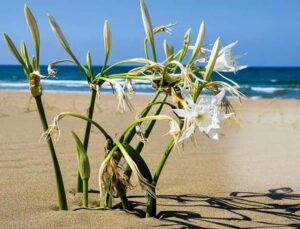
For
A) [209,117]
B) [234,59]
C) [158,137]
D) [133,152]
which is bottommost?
[158,137]

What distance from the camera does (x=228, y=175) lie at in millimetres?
2826

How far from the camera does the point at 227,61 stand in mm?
1777

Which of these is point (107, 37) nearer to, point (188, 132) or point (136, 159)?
point (136, 159)

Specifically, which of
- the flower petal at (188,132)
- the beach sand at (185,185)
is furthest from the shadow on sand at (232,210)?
the flower petal at (188,132)

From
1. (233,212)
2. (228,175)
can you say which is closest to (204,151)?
(228,175)

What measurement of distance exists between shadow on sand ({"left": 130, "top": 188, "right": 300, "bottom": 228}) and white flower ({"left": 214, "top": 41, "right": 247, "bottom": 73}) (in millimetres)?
535

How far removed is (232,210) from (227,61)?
2.03 ft

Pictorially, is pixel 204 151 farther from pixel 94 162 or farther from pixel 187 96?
pixel 187 96

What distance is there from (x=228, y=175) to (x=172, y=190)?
19.3 inches

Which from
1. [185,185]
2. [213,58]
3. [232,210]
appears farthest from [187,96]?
[185,185]

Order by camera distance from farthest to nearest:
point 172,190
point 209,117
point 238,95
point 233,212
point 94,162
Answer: point 94,162 < point 172,190 < point 233,212 < point 238,95 < point 209,117

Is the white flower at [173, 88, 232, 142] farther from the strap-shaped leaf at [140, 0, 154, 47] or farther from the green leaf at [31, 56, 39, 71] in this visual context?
the green leaf at [31, 56, 39, 71]

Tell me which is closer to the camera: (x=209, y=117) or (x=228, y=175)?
(x=209, y=117)

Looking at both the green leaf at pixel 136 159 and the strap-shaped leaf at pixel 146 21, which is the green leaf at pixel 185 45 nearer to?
the strap-shaped leaf at pixel 146 21
